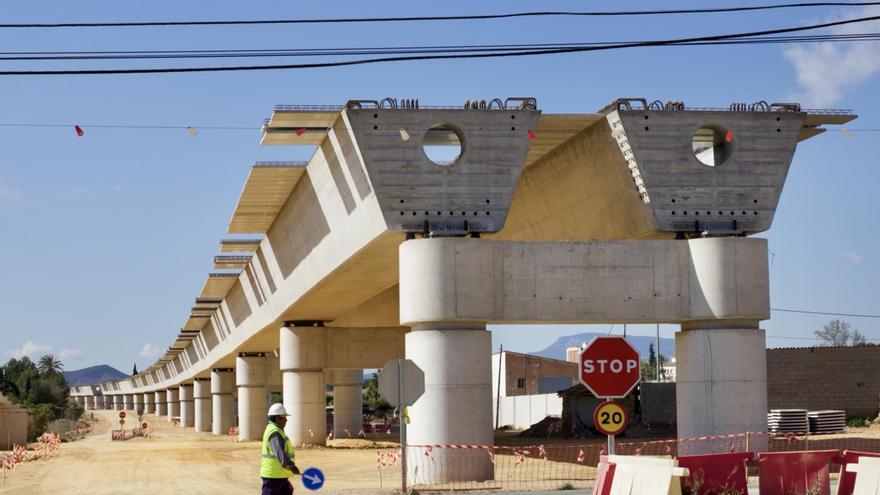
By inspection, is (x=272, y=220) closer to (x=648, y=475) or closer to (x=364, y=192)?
(x=364, y=192)

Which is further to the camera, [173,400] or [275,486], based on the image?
[173,400]

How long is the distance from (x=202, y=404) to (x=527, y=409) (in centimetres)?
3987

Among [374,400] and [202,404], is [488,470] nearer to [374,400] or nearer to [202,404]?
[202,404]

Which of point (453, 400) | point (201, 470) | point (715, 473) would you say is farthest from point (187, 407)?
point (715, 473)

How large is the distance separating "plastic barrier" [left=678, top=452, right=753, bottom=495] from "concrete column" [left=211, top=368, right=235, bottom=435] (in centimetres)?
7136

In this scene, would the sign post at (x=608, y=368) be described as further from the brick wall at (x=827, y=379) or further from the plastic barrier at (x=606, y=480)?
the brick wall at (x=827, y=379)

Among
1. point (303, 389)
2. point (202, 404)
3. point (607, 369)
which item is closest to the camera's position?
point (607, 369)

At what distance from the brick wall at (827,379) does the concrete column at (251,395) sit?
84.7 feet

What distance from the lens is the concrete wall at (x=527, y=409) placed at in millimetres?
71250

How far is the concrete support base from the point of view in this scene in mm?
28062

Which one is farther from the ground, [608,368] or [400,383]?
[608,368]

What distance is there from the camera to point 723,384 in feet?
96.1

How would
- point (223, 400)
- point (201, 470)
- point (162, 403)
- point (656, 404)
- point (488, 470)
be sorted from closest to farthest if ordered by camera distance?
1. point (488, 470)
2. point (201, 470)
3. point (656, 404)
4. point (223, 400)
5. point (162, 403)

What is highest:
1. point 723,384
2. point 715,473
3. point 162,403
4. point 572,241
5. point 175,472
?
point 572,241
